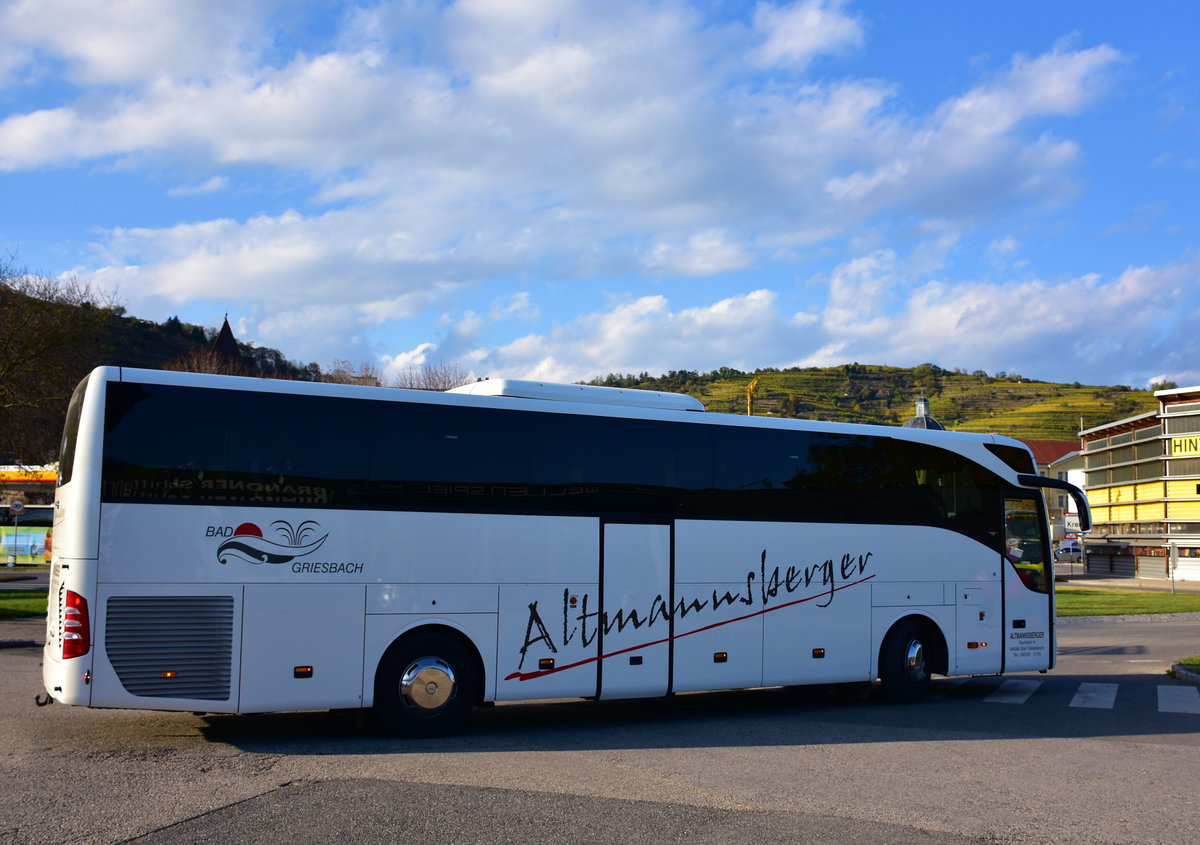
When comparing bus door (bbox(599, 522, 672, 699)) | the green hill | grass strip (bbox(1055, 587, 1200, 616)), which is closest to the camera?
bus door (bbox(599, 522, 672, 699))

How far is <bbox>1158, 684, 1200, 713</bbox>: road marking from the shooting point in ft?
40.0

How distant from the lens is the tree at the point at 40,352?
25.6 m

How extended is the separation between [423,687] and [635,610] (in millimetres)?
2469

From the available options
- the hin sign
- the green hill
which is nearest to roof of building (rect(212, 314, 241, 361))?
the green hill

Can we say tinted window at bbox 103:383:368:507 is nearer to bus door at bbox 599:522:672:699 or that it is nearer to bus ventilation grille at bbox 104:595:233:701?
bus ventilation grille at bbox 104:595:233:701

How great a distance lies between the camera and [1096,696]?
1329cm

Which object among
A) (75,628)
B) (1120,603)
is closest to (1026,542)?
(75,628)

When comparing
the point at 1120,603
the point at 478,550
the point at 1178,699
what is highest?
the point at 478,550

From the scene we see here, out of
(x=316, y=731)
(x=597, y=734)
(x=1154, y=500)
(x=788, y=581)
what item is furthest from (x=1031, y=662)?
(x=1154, y=500)

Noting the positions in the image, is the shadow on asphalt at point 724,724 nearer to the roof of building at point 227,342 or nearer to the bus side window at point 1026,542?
the bus side window at point 1026,542

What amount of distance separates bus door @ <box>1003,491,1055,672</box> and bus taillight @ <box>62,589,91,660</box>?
37.2 feet

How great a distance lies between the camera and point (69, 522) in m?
8.42

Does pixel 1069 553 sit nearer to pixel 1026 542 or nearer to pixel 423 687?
pixel 1026 542

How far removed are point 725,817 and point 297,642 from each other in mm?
4356
